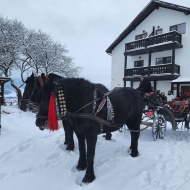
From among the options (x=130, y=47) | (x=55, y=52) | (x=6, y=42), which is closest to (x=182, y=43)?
(x=130, y=47)

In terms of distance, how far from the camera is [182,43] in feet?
59.8

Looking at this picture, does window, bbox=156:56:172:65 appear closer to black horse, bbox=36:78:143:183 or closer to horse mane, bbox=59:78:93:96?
black horse, bbox=36:78:143:183

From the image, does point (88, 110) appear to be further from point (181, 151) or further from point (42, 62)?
point (42, 62)

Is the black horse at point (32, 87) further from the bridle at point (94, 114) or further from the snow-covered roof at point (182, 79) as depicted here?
the snow-covered roof at point (182, 79)

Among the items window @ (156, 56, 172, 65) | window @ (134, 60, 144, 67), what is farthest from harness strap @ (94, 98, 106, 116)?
window @ (134, 60, 144, 67)

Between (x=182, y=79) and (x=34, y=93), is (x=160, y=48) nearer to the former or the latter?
(x=182, y=79)

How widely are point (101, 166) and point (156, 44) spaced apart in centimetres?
1717

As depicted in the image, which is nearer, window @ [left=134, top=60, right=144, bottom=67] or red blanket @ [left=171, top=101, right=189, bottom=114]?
red blanket @ [left=171, top=101, right=189, bottom=114]

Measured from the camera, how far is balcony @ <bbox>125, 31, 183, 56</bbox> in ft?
57.3

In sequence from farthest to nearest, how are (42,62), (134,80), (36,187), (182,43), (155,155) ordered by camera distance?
(42,62) → (134,80) → (182,43) → (155,155) → (36,187)

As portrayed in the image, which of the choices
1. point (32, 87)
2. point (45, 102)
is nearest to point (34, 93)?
point (32, 87)

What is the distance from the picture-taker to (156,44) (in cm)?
1855

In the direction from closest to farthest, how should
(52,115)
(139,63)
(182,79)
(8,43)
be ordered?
(52,115) → (182,79) → (8,43) → (139,63)

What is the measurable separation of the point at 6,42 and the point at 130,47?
579 inches
